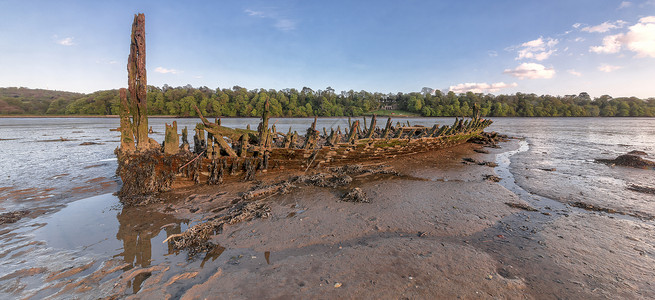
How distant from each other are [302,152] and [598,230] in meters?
8.75

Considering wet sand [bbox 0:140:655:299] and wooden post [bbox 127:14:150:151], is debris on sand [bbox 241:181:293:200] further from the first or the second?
wooden post [bbox 127:14:150:151]

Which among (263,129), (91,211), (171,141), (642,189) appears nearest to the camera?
(91,211)

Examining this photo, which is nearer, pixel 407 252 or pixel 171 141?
pixel 407 252

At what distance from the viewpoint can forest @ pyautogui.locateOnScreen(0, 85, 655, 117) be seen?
8225 cm

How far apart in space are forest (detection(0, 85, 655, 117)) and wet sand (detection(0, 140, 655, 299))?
244 ft

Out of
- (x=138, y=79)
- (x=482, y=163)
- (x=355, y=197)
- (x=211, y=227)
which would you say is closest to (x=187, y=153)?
(x=138, y=79)

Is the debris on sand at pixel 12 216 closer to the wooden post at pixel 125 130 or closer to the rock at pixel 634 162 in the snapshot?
the wooden post at pixel 125 130

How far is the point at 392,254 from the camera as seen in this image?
13.6ft

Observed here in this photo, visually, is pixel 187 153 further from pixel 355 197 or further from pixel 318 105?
pixel 318 105

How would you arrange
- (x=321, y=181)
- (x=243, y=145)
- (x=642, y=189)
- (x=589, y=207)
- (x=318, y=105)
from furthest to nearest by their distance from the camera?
(x=318, y=105) < (x=243, y=145) < (x=321, y=181) < (x=642, y=189) < (x=589, y=207)

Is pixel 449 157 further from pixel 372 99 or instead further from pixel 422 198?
pixel 372 99

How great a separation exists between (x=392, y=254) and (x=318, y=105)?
95428 mm

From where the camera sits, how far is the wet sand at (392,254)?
3.30 metres

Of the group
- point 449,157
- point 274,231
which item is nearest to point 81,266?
point 274,231
